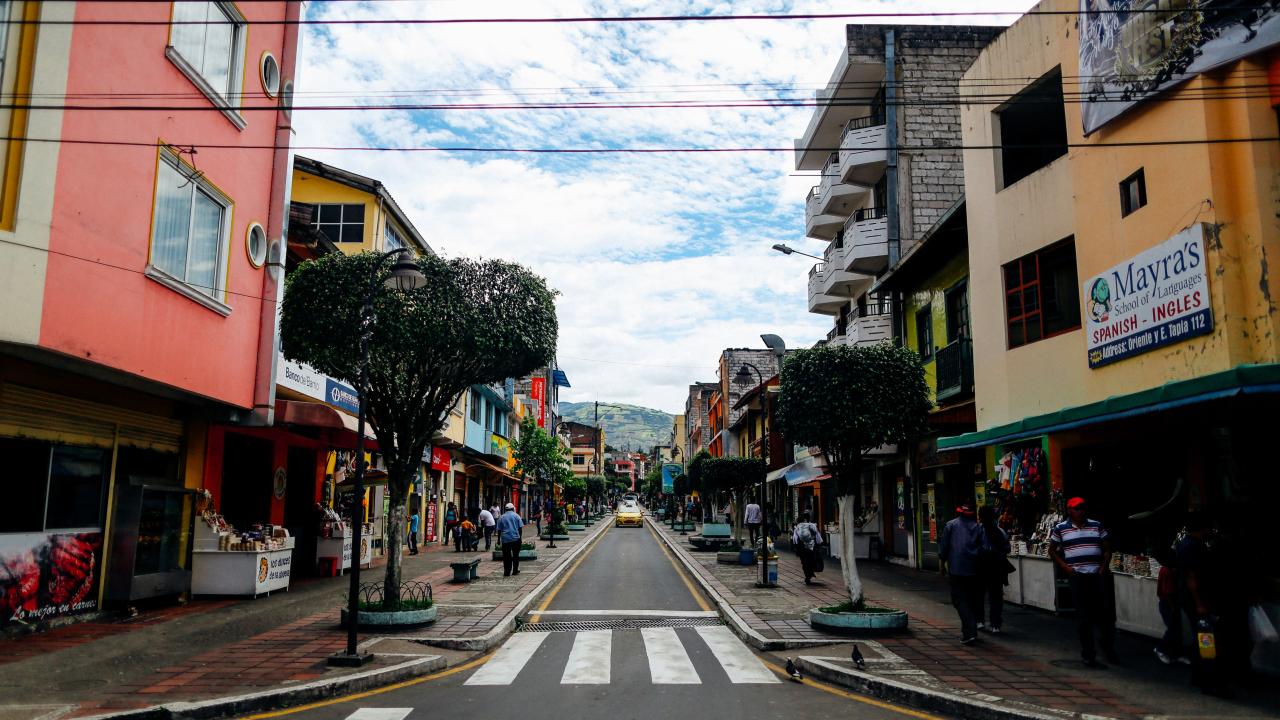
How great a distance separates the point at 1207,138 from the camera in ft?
34.1

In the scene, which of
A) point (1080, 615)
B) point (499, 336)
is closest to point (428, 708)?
point (499, 336)

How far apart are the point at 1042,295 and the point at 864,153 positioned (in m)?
12.2

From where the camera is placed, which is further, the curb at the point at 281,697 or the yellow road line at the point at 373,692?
the yellow road line at the point at 373,692

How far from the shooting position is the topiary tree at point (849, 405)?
12.1 metres

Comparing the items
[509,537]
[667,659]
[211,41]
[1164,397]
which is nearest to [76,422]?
[211,41]

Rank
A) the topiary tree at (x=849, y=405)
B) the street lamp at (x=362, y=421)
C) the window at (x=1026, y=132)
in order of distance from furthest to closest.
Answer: the window at (x=1026, y=132)
the topiary tree at (x=849, y=405)
the street lamp at (x=362, y=421)

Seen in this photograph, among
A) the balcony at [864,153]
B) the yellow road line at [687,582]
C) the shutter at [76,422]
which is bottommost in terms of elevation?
the yellow road line at [687,582]

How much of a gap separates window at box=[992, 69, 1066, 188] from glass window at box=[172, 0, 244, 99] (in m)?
14.1

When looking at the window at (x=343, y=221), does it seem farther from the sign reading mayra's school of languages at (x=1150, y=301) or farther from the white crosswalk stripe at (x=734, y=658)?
the sign reading mayra's school of languages at (x=1150, y=301)

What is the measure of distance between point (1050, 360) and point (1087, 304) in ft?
5.29

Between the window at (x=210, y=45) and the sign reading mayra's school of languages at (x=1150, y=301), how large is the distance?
14152 millimetres

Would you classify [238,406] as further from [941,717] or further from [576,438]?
[576,438]

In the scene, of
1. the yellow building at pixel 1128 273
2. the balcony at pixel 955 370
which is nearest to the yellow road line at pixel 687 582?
the yellow building at pixel 1128 273

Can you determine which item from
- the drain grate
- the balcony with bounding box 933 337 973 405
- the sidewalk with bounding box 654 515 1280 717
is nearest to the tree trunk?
the sidewalk with bounding box 654 515 1280 717
